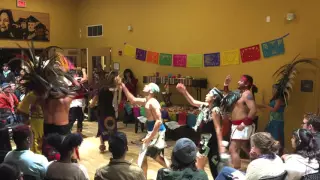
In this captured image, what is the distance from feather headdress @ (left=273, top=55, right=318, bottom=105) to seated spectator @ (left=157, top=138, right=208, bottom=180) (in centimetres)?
385

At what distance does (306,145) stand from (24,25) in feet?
32.7

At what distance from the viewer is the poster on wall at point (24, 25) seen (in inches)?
420

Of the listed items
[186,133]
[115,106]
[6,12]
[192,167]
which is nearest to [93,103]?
[115,106]

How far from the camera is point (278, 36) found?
684cm

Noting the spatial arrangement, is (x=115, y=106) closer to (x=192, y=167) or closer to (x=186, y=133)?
(x=186, y=133)

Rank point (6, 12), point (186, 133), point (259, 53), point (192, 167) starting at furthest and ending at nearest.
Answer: point (6, 12), point (186, 133), point (259, 53), point (192, 167)

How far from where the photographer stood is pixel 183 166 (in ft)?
8.95

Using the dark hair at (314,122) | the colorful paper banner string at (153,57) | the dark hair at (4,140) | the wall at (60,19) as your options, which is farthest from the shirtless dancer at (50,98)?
the wall at (60,19)

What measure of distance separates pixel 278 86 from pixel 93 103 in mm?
3386

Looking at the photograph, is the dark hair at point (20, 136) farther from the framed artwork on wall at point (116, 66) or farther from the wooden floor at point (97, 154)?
the framed artwork on wall at point (116, 66)

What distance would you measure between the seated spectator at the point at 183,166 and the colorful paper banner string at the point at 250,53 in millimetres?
4866

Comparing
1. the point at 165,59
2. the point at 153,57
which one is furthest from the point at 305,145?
the point at 153,57

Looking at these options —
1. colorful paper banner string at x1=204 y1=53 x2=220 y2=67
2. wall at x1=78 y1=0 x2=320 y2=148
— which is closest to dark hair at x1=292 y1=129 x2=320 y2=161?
wall at x1=78 y1=0 x2=320 y2=148

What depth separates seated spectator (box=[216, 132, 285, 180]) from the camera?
2777 millimetres
